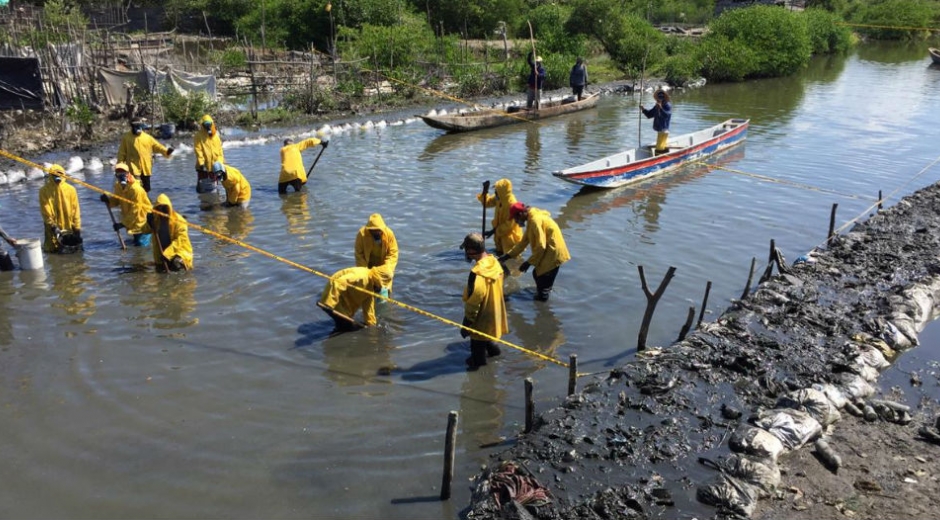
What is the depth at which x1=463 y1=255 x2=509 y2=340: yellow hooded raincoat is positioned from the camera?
7.73 m

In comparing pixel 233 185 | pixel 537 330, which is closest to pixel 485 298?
pixel 537 330

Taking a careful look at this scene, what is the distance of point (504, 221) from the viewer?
11.5 metres

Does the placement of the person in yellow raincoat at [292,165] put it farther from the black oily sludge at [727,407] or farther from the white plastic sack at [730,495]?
the white plastic sack at [730,495]

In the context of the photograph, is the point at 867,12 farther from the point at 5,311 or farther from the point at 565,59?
the point at 5,311

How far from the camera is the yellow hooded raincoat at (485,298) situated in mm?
7734

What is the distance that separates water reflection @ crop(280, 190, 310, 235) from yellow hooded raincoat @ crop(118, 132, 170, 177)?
2474 millimetres

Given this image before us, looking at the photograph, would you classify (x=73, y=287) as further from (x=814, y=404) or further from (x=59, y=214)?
(x=814, y=404)

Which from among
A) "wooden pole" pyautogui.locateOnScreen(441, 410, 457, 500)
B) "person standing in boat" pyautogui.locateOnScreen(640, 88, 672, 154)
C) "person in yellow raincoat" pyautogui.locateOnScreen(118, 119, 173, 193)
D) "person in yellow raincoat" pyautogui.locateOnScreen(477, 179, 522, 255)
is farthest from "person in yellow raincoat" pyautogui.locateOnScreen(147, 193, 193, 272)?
"person standing in boat" pyautogui.locateOnScreen(640, 88, 672, 154)

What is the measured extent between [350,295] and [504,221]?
10.8ft

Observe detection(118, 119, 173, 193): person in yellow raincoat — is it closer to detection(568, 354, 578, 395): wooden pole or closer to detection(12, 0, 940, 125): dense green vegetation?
detection(568, 354, 578, 395): wooden pole

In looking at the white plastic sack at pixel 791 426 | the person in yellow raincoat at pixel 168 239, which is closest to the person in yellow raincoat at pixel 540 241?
the white plastic sack at pixel 791 426

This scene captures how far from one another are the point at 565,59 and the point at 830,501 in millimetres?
27598

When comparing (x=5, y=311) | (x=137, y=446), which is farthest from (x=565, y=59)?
(x=137, y=446)

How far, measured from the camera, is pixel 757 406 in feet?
24.9
